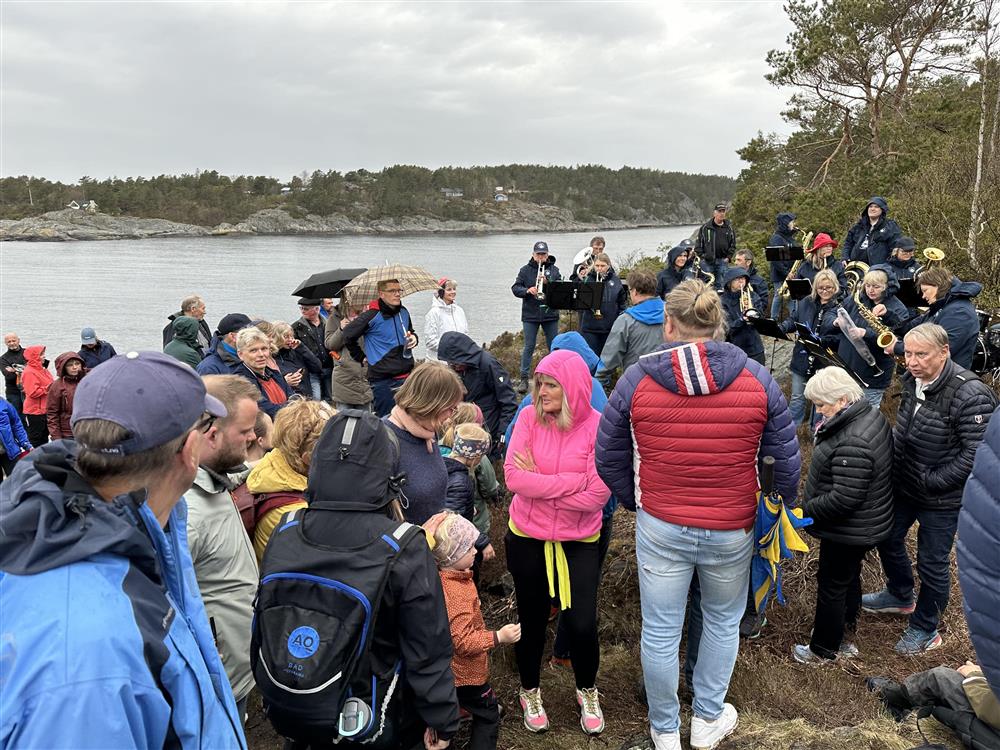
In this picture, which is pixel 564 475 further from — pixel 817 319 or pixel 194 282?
pixel 194 282

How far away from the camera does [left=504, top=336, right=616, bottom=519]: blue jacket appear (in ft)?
10.4

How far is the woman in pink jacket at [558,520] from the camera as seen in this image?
291 cm

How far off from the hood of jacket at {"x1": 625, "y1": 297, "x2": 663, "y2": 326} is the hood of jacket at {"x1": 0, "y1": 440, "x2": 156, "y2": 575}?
14.7 ft

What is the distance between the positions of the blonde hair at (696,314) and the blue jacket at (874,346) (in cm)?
393

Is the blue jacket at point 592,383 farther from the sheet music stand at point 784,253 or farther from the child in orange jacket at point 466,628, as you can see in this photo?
the sheet music stand at point 784,253

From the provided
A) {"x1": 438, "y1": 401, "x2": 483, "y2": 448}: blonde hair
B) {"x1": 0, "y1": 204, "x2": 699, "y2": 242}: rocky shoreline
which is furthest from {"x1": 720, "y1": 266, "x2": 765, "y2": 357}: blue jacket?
{"x1": 0, "y1": 204, "x2": 699, "y2": 242}: rocky shoreline

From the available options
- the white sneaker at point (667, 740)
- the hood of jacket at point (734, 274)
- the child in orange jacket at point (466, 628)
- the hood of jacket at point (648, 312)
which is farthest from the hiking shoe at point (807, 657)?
the hood of jacket at point (734, 274)

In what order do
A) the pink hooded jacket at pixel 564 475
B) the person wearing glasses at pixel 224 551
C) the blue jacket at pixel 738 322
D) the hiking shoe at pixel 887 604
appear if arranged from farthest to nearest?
1. the blue jacket at pixel 738 322
2. the hiking shoe at pixel 887 604
3. the pink hooded jacket at pixel 564 475
4. the person wearing glasses at pixel 224 551

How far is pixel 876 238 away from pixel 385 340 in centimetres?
600

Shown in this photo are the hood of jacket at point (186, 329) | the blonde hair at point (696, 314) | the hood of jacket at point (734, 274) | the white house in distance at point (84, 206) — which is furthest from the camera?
the white house in distance at point (84, 206)

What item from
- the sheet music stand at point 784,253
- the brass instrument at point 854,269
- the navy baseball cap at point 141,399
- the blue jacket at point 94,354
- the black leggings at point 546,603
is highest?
the sheet music stand at point 784,253

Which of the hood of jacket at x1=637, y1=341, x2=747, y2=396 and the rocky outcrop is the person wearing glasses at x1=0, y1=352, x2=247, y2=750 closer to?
the hood of jacket at x1=637, y1=341, x2=747, y2=396

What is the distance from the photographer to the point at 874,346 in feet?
19.0

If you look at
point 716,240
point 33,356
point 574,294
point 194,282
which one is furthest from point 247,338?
point 194,282
